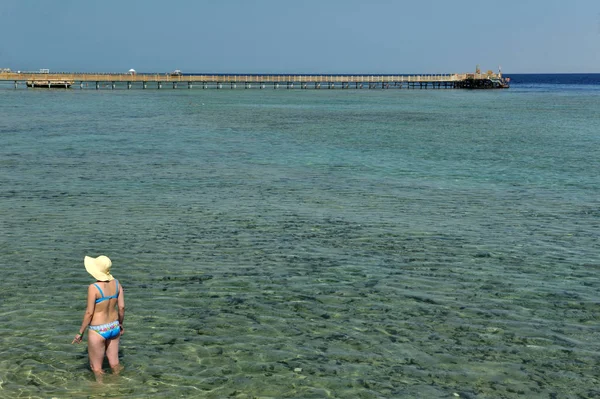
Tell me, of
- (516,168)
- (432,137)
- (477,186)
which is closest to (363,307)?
(477,186)

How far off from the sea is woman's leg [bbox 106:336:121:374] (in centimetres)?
17

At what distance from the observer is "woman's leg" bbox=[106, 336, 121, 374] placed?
8418 millimetres

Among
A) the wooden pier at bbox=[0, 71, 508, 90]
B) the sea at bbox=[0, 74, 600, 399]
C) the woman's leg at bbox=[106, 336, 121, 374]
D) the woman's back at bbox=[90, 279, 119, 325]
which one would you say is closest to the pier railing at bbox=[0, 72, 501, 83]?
the wooden pier at bbox=[0, 71, 508, 90]


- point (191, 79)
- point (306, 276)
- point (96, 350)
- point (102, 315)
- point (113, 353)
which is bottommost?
point (306, 276)

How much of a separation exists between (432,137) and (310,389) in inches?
1365

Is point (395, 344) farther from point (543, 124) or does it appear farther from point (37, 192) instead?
point (543, 124)

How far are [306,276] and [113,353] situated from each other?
4885mm

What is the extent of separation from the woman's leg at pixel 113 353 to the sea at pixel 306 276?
0.55ft

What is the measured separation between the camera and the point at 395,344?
379 inches

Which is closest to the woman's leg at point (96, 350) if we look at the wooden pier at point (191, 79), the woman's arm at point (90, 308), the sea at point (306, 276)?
the sea at point (306, 276)

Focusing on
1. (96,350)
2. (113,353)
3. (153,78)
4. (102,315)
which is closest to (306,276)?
(113,353)

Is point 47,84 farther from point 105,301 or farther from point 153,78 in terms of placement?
point 105,301

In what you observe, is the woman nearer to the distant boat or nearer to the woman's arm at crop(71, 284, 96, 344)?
the woman's arm at crop(71, 284, 96, 344)

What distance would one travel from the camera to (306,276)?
12.6 meters
